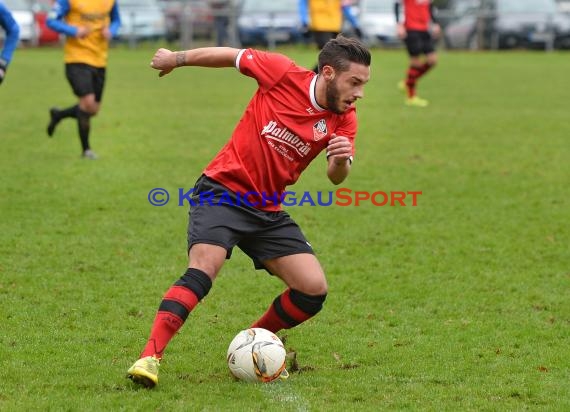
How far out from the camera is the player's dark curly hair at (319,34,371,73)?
5.11m

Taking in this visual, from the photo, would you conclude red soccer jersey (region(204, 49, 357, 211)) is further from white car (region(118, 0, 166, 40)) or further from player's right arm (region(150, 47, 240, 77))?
white car (region(118, 0, 166, 40))

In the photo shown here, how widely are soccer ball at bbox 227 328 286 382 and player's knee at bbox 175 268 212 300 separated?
0.37 metres

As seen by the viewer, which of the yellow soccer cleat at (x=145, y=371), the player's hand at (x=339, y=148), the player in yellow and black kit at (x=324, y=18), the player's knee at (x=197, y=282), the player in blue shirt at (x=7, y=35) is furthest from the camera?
the player in yellow and black kit at (x=324, y=18)

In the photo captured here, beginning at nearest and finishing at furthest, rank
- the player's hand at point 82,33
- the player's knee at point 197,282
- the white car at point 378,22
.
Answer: the player's knee at point 197,282, the player's hand at point 82,33, the white car at point 378,22

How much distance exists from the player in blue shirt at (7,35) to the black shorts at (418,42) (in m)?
8.17

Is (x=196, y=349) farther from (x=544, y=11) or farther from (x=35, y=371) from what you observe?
(x=544, y=11)

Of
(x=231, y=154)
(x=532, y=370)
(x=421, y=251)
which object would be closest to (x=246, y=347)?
(x=231, y=154)

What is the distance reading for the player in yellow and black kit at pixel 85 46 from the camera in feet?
36.7

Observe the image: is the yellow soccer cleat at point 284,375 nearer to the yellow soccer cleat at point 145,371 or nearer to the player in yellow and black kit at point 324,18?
the yellow soccer cleat at point 145,371

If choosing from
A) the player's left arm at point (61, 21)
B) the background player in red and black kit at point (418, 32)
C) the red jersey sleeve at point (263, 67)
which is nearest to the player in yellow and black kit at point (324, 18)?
the background player in red and black kit at point (418, 32)

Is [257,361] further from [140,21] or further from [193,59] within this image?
[140,21]

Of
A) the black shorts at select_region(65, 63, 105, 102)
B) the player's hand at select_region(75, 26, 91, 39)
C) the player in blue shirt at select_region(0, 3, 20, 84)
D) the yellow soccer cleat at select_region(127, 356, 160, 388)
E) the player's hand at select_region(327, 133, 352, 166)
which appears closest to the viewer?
the yellow soccer cleat at select_region(127, 356, 160, 388)

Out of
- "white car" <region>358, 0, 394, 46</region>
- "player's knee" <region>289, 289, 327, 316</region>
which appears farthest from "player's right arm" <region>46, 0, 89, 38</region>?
"white car" <region>358, 0, 394, 46</region>

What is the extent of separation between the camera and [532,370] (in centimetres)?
529
